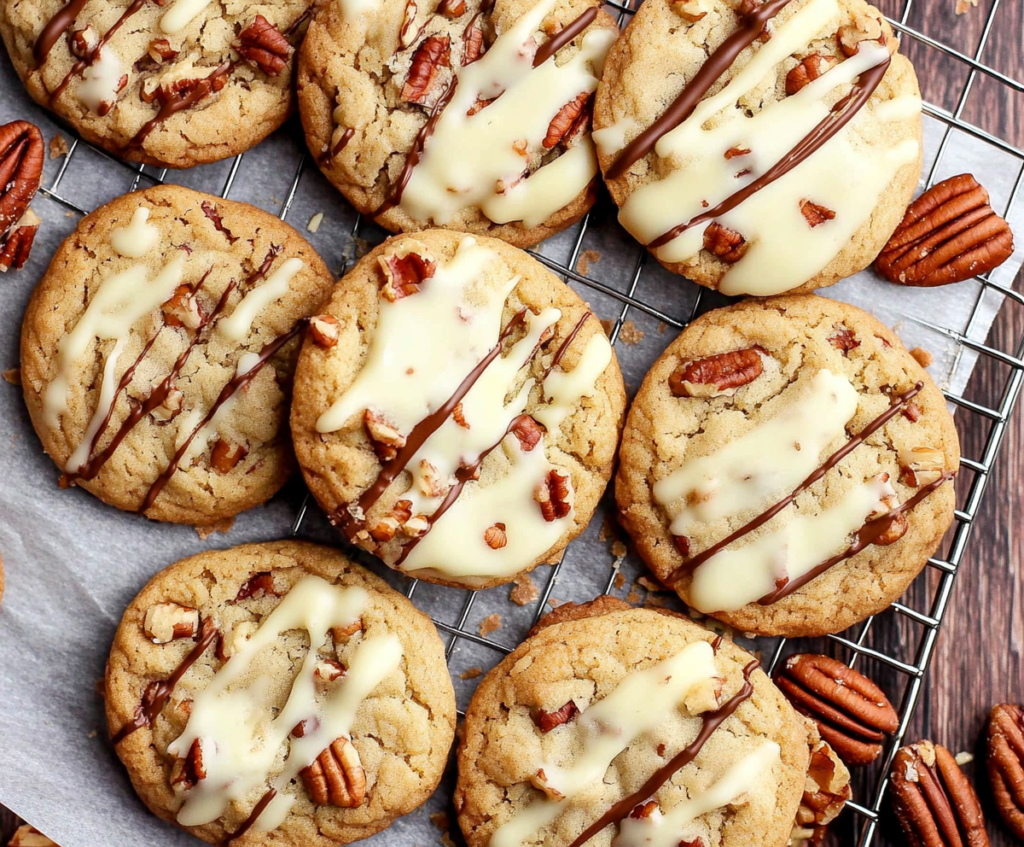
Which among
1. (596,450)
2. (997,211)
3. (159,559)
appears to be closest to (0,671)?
(159,559)

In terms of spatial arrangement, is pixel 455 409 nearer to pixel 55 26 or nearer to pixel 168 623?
pixel 168 623

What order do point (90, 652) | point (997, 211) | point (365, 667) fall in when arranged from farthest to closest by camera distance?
point (997, 211) < point (90, 652) < point (365, 667)

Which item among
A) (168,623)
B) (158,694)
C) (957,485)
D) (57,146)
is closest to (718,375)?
(957,485)

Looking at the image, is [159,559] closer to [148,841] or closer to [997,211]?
[148,841]

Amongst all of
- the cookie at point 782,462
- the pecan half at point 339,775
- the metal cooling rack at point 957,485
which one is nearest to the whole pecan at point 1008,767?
the metal cooling rack at point 957,485

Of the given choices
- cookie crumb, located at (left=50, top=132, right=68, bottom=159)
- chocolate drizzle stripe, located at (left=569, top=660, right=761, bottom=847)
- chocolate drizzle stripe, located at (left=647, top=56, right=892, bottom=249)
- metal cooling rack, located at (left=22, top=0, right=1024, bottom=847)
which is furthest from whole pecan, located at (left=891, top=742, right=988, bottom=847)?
cookie crumb, located at (left=50, top=132, right=68, bottom=159)

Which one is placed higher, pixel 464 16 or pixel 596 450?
pixel 464 16
